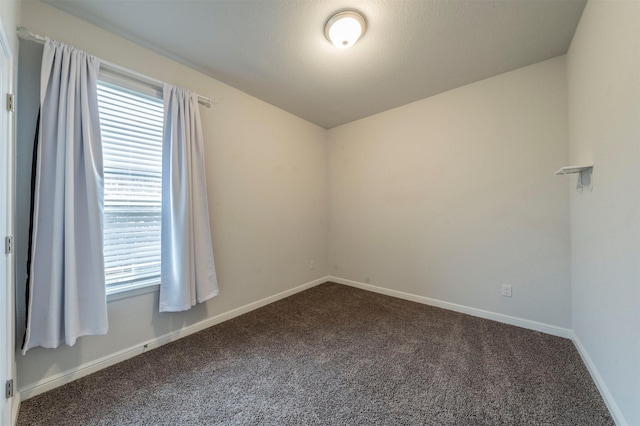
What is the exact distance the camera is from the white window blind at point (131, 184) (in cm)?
186

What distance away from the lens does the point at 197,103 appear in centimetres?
230

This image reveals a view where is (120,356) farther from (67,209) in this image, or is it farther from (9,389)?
(67,209)

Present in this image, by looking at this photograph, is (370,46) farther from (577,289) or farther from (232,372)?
(232,372)

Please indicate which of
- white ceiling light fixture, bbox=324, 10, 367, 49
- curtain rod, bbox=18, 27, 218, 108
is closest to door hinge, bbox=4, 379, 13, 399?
curtain rod, bbox=18, 27, 218, 108

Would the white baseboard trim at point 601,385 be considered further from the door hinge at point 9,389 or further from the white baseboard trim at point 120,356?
the door hinge at point 9,389

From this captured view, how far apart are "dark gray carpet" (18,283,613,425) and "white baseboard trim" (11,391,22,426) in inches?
1.2

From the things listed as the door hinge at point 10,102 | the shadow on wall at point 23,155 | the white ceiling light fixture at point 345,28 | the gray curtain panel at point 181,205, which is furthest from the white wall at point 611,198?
the shadow on wall at point 23,155

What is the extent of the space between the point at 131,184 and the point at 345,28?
2031mm

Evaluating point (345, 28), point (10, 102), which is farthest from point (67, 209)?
point (345, 28)

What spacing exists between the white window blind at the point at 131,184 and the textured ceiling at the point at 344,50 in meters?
0.54

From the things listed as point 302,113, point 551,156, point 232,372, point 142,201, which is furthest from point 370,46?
point 232,372

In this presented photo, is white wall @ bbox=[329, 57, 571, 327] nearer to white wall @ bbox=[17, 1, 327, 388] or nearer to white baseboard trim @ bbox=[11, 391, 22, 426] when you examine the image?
white wall @ bbox=[17, 1, 327, 388]

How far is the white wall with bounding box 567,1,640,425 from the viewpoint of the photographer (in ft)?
3.81

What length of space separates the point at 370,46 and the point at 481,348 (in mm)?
2670
